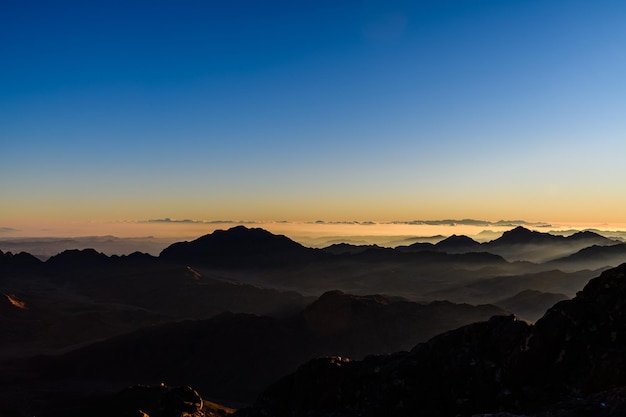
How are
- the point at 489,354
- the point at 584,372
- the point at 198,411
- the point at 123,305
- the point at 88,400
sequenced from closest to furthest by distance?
the point at 584,372 < the point at 489,354 < the point at 198,411 < the point at 88,400 < the point at 123,305

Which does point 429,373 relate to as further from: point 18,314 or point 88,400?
point 18,314

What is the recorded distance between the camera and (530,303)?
153 m

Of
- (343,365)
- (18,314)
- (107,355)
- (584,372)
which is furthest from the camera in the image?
(18,314)

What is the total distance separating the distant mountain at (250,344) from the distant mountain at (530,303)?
102ft

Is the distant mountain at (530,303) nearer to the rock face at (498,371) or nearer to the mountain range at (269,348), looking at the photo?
the mountain range at (269,348)

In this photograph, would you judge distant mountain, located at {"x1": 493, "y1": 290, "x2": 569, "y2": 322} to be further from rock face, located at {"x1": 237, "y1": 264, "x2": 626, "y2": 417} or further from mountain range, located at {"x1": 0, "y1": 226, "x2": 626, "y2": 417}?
rock face, located at {"x1": 237, "y1": 264, "x2": 626, "y2": 417}

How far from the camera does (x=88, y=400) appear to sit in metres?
68.9

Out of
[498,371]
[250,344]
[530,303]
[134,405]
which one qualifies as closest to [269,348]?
[250,344]

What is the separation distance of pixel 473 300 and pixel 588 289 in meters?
166

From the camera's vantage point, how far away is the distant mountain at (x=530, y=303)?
146 meters

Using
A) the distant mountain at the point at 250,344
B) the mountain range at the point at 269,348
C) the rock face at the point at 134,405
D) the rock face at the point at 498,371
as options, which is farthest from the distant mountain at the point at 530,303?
the rock face at the point at 498,371

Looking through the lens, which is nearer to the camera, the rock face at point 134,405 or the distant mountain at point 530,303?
the rock face at point 134,405

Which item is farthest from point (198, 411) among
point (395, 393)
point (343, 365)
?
point (395, 393)

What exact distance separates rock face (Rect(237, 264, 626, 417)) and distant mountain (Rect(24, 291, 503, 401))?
58454 mm
